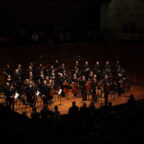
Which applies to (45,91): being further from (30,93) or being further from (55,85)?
(55,85)

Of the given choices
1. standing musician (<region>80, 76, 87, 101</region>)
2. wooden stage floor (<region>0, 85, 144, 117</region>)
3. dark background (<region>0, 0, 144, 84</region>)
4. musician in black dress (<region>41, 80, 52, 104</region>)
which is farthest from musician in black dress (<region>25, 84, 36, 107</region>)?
dark background (<region>0, 0, 144, 84</region>)

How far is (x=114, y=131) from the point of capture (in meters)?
6.77

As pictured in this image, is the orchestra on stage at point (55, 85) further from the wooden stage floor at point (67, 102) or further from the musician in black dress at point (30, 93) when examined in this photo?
the wooden stage floor at point (67, 102)

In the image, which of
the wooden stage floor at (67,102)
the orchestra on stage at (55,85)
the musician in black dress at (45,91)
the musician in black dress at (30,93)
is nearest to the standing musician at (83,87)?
the orchestra on stage at (55,85)

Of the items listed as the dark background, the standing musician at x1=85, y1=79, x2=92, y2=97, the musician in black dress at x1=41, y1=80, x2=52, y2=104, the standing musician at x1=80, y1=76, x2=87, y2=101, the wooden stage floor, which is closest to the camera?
the musician in black dress at x1=41, y1=80, x2=52, y2=104

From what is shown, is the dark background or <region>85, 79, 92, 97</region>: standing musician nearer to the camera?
<region>85, 79, 92, 97</region>: standing musician

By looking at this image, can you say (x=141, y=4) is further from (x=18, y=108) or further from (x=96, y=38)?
(x=18, y=108)

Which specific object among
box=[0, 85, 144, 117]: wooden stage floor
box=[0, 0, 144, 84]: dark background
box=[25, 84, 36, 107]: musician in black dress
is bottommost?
box=[0, 85, 144, 117]: wooden stage floor

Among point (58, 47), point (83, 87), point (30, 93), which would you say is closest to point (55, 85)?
point (83, 87)

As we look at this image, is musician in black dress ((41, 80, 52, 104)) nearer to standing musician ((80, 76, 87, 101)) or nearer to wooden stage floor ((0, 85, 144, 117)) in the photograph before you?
wooden stage floor ((0, 85, 144, 117))

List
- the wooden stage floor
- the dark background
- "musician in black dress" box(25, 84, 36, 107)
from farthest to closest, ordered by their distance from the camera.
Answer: the dark background, the wooden stage floor, "musician in black dress" box(25, 84, 36, 107)

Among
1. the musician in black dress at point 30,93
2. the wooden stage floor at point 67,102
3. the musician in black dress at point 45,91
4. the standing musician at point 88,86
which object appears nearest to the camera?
the musician in black dress at point 30,93

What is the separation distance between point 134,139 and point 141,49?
34.9 feet

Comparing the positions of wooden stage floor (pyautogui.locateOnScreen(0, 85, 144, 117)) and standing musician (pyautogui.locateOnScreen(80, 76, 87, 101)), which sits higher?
standing musician (pyautogui.locateOnScreen(80, 76, 87, 101))
